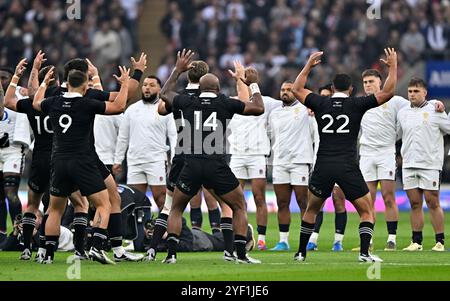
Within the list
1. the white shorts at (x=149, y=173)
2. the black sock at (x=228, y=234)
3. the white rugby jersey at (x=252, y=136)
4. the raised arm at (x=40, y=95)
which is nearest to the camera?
the raised arm at (x=40, y=95)

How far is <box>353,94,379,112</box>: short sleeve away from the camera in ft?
55.2

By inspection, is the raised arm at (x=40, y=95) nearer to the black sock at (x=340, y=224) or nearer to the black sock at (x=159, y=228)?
the black sock at (x=159, y=228)

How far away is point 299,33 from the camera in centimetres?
3625

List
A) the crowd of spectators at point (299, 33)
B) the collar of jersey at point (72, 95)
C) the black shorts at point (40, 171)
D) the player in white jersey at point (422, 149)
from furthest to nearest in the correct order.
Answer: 1. the crowd of spectators at point (299, 33)
2. the player in white jersey at point (422, 149)
3. the black shorts at point (40, 171)
4. the collar of jersey at point (72, 95)

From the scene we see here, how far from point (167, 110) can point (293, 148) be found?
4.28 meters

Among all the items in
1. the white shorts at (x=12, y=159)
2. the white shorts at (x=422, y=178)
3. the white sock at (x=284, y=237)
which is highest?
the white shorts at (x=12, y=159)

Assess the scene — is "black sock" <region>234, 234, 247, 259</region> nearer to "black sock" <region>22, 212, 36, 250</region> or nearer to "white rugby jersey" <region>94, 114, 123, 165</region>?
"black sock" <region>22, 212, 36, 250</region>

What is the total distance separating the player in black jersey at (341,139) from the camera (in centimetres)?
1678

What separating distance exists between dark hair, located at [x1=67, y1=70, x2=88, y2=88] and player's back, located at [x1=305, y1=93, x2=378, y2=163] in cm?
324


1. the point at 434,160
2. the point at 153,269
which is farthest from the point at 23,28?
the point at 153,269

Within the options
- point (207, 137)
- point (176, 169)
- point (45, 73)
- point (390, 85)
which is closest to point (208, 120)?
point (207, 137)

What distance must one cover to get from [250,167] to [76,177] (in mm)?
5827

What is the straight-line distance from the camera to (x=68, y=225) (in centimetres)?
2055

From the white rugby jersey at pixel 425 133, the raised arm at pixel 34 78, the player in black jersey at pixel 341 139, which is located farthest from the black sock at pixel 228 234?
the white rugby jersey at pixel 425 133
